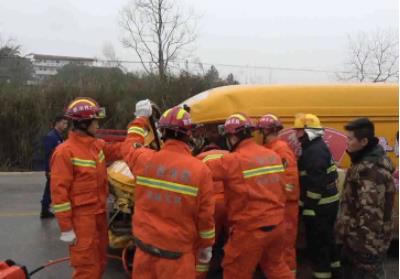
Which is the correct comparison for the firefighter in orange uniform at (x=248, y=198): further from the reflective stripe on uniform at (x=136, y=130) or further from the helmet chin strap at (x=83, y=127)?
the helmet chin strap at (x=83, y=127)

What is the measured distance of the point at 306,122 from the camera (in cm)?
540

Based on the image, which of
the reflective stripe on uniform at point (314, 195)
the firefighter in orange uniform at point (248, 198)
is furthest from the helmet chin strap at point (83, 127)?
the reflective stripe on uniform at point (314, 195)

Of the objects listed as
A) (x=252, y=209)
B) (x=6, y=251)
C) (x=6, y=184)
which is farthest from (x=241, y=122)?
(x=6, y=184)

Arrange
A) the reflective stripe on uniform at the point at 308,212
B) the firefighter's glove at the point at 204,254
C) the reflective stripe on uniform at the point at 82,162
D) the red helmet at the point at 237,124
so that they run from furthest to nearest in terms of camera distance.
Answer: the reflective stripe on uniform at the point at 308,212
the reflective stripe on uniform at the point at 82,162
the red helmet at the point at 237,124
the firefighter's glove at the point at 204,254

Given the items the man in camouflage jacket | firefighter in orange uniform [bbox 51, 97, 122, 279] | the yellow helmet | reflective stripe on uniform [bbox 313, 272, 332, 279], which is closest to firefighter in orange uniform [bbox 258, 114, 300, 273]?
the yellow helmet

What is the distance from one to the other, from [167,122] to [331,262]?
317 cm

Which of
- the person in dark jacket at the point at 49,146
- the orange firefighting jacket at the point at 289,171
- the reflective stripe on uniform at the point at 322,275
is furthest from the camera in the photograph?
the person in dark jacket at the point at 49,146

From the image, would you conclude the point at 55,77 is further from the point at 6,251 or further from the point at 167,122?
the point at 167,122

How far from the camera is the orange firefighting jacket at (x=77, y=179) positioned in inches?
166

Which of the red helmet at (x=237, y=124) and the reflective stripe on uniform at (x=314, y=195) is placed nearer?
the red helmet at (x=237, y=124)

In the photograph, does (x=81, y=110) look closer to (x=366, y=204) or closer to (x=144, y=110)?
(x=144, y=110)

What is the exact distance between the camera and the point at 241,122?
428 cm

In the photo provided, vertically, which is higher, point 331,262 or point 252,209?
point 252,209

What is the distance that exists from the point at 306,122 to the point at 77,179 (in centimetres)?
262
